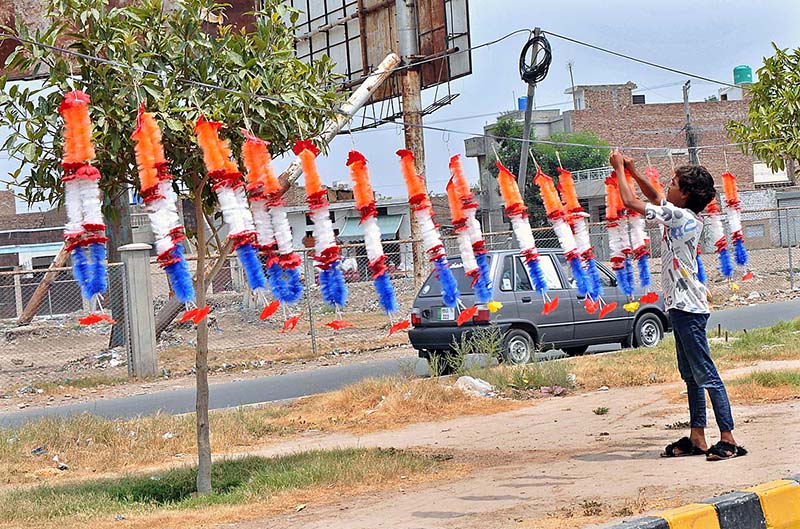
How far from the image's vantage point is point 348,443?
9844mm

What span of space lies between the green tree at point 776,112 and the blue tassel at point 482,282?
5978 mm

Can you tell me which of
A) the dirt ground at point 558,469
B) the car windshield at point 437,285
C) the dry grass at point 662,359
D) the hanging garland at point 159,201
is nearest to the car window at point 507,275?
the car windshield at point 437,285

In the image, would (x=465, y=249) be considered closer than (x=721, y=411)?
No

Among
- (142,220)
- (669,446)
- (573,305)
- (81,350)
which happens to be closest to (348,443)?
(669,446)

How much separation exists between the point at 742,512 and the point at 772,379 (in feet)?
17.4

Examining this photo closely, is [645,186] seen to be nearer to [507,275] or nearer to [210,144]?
[210,144]

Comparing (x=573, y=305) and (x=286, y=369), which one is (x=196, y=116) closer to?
(x=573, y=305)

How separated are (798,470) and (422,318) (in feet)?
27.3

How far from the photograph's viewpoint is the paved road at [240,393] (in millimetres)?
13727

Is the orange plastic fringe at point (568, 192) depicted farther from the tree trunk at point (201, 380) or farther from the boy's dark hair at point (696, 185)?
the tree trunk at point (201, 380)

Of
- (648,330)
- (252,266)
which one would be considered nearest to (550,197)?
(252,266)

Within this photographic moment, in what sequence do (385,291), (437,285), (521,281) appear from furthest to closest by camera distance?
1. (521,281)
2. (437,285)
3. (385,291)

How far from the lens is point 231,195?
685 centimetres

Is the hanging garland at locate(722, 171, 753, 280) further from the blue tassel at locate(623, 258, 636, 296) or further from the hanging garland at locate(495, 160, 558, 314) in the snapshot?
the hanging garland at locate(495, 160, 558, 314)
